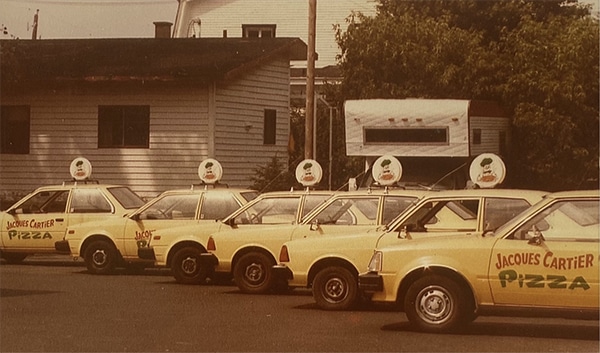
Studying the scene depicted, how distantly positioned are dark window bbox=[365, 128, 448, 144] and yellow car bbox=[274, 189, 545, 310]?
1210 cm

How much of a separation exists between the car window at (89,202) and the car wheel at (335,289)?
8.11 metres

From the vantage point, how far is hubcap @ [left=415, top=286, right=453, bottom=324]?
12211mm

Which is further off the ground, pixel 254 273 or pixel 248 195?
pixel 248 195

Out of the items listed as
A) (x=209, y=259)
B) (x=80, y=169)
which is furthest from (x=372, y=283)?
(x=80, y=169)

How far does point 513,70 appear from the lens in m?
36.5

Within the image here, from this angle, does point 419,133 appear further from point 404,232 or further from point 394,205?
point 404,232

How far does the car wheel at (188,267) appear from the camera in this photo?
60.0ft

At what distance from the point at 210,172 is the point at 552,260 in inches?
418

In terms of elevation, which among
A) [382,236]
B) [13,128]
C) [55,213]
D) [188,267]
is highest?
[13,128]

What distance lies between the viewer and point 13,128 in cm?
3344

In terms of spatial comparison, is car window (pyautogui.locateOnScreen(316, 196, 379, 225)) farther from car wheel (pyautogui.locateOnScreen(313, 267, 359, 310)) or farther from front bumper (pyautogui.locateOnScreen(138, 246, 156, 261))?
front bumper (pyautogui.locateOnScreen(138, 246, 156, 261))

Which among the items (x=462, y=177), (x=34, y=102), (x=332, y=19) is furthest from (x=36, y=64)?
(x=332, y=19)

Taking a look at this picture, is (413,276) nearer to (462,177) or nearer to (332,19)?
(462,177)

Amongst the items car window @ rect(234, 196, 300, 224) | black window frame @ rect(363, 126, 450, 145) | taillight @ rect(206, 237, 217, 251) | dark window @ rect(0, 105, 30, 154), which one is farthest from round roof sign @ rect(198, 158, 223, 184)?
dark window @ rect(0, 105, 30, 154)
